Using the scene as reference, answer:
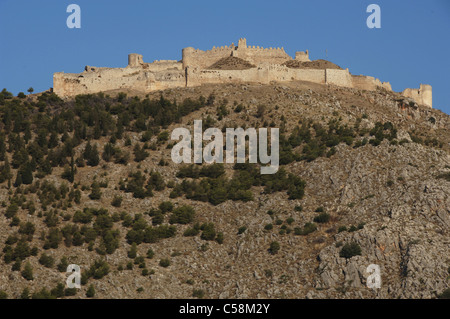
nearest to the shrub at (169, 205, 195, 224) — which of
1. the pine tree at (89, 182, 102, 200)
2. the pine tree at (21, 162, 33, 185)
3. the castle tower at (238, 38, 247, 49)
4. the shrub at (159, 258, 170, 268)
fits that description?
the shrub at (159, 258, 170, 268)

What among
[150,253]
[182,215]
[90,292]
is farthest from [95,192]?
[90,292]

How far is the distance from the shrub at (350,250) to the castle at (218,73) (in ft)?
95.7

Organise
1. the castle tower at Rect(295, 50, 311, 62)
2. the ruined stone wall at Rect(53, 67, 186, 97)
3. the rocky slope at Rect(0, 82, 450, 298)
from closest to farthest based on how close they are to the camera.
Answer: the rocky slope at Rect(0, 82, 450, 298) < the ruined stone wall at Rect(53, 67, 186, 97) < the castle tower at Rect(295, 50, 311, 62)

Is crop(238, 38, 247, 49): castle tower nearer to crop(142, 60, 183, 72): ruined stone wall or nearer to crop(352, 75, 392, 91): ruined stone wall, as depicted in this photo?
crop(142, 60, 183, 72): ruined stone wall

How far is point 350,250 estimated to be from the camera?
6988cm

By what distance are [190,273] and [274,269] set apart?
537 cm

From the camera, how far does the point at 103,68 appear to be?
3861 inches

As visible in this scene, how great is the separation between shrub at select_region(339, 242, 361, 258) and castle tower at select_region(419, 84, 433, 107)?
33.1 m

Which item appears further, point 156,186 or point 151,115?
point 151,115

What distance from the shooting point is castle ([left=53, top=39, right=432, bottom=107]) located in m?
96.0

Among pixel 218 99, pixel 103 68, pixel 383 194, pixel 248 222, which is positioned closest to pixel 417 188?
pixel 383 194

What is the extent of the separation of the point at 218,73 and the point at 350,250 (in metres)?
31.5
